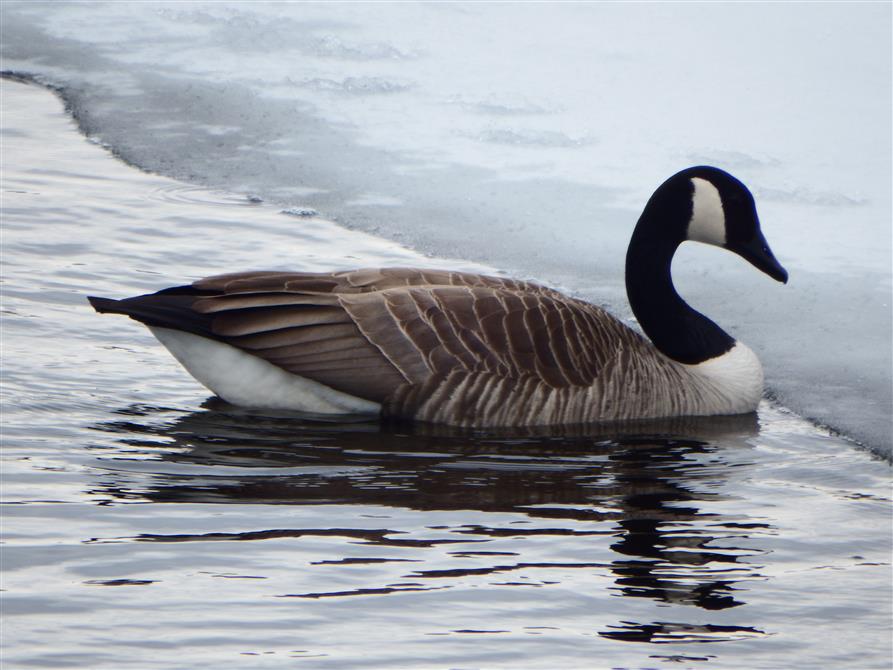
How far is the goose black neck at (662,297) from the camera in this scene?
605cm

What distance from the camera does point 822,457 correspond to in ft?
17.3

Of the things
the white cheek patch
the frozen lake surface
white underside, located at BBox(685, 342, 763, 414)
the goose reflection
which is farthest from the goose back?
the frozen lake surface

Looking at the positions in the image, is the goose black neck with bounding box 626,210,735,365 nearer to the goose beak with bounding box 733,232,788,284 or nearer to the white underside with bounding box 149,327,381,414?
the goose beak with bounding box 733,232,788,284

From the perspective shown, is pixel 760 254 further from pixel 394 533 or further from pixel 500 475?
pixel 394 533

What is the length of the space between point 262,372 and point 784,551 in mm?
2273

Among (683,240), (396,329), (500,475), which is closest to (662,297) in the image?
(683,240)

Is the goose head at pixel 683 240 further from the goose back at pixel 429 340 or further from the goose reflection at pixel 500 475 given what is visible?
the goose reflection at pixel 500 475

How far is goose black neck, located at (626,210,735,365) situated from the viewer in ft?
19.8

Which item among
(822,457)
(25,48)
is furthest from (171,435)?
(25,48)

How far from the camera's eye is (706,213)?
606cm

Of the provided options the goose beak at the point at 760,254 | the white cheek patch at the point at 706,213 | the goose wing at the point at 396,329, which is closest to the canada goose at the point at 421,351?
the goose wing at the point at 396,329

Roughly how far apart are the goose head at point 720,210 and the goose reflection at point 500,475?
826 millimetres

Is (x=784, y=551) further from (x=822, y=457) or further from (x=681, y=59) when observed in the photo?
(x=681, y=59)

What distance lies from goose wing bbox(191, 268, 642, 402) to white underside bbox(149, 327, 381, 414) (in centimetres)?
10
